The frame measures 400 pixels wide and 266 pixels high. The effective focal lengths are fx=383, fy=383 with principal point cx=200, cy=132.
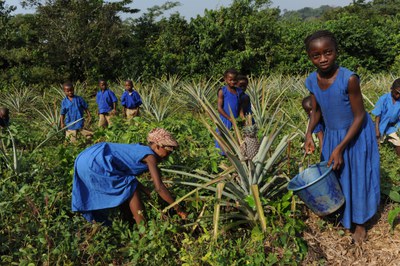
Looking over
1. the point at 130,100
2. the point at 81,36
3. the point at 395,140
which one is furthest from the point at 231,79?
the point at 81,36

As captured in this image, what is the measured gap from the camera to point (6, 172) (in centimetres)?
362

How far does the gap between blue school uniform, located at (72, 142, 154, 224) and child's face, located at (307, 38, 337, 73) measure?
1.36m

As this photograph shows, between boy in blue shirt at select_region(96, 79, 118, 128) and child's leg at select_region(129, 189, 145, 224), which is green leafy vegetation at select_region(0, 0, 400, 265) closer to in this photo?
child's leg at select_region(129, 189, 145, 224)

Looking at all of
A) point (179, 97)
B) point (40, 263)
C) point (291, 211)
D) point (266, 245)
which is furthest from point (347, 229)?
point (179, 97)

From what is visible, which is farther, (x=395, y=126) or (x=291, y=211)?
(x=395, y=126)

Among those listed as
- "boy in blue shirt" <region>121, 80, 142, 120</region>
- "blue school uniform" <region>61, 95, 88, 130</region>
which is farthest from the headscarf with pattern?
"boy in blue shirt" <region>121, 80, 142, 120</region>

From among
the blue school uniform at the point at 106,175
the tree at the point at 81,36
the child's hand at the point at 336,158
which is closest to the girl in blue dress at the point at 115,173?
the blue school uniform at the point at 106,175

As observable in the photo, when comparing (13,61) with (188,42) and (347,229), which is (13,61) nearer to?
(188,42)

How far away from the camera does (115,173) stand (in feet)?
9.21

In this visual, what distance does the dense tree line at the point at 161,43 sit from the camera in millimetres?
13883

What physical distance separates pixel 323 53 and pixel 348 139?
631mm

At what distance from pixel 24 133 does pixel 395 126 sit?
4684mm

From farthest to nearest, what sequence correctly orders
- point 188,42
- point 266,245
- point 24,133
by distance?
point 188,42 → point 24,133 → point 266,245

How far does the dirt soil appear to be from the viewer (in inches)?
109
